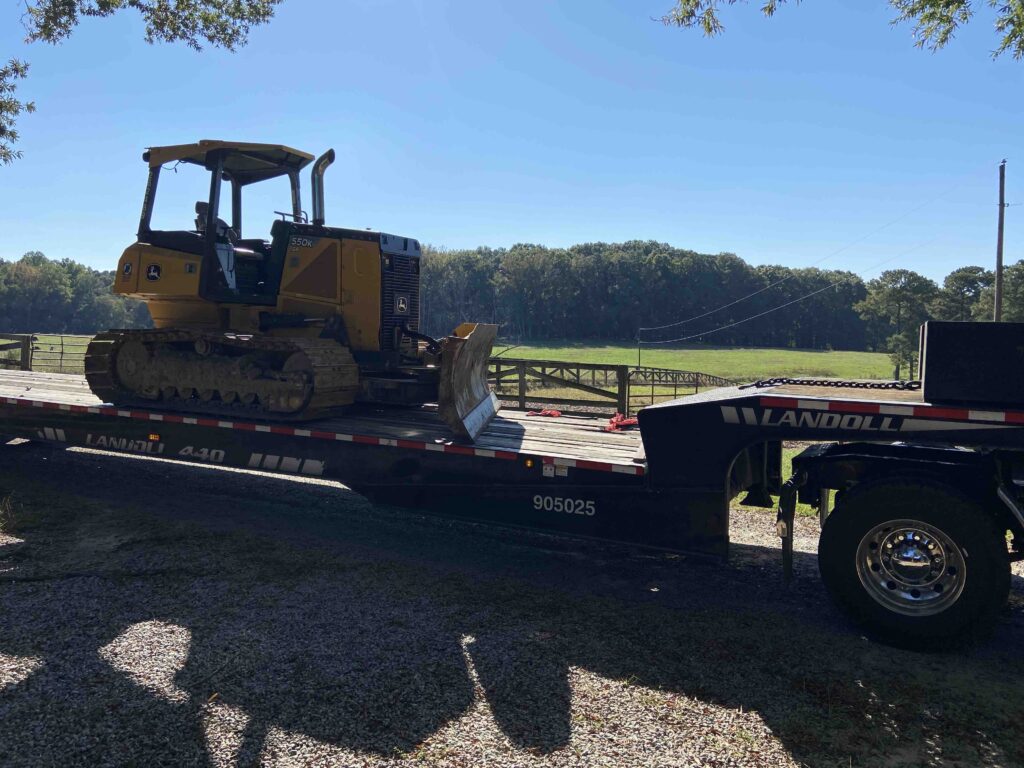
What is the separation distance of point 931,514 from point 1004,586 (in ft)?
1.88

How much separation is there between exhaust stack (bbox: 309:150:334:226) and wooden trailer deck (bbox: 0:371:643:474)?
2688mm

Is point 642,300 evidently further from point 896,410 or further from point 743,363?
point 896,410

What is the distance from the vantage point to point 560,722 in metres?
3.70

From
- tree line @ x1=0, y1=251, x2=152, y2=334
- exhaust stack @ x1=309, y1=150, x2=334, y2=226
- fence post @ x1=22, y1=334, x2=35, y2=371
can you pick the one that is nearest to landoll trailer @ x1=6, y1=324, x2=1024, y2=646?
exhaust stack @ x1=309, y1=150, x2=334, y2=226

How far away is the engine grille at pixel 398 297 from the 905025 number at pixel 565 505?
341 centimetres

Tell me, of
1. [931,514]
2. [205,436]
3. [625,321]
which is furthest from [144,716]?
Result: [625,321]

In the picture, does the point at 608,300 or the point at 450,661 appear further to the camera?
the point at 608,300

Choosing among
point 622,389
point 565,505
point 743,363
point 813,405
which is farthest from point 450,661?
point 743,363

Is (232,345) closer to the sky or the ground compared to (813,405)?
closer to the sky

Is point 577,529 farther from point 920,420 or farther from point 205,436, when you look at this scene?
point 205,436

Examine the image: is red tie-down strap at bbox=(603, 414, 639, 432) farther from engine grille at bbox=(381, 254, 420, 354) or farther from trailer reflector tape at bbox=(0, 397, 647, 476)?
engine grille at bbox=(381, 254, 420, 354)

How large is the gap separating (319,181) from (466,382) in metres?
3.95

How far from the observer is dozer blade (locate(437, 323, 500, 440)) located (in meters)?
6.21

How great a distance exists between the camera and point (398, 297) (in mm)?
8508
